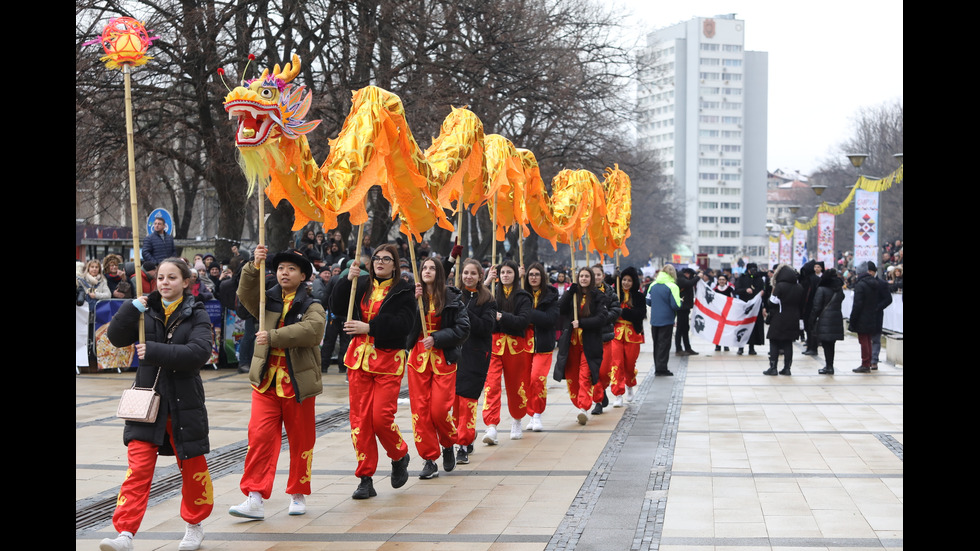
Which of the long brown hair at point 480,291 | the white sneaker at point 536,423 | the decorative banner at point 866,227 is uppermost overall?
the decorative banner at point 866,227

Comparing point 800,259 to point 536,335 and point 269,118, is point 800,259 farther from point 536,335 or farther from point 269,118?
point 269,118

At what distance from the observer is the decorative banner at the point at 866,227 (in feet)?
73.9

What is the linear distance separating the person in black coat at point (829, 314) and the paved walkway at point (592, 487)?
4206 millimetres

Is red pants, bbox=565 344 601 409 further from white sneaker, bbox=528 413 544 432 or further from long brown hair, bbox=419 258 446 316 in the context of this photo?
long brown hair, bbox=419 258 446 316

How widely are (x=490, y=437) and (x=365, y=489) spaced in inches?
105

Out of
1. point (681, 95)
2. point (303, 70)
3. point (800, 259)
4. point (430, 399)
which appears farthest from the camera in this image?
point (681, 95)

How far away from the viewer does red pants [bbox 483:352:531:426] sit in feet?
33.8

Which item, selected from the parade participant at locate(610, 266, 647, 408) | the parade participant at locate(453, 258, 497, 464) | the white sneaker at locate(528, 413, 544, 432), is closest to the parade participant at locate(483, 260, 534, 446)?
the white sneaker at locate(528, 413, 544, 432)

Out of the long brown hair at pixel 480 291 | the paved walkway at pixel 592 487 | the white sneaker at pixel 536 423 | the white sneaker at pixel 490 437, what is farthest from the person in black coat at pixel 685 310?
the long brown hair at pixel 480 291

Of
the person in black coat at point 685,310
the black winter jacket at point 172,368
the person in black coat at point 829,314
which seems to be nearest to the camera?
the black winter jacket at point 172,368

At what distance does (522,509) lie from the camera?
7.37m

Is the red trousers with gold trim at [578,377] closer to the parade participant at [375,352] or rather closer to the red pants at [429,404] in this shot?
the red pants at [429,404]
